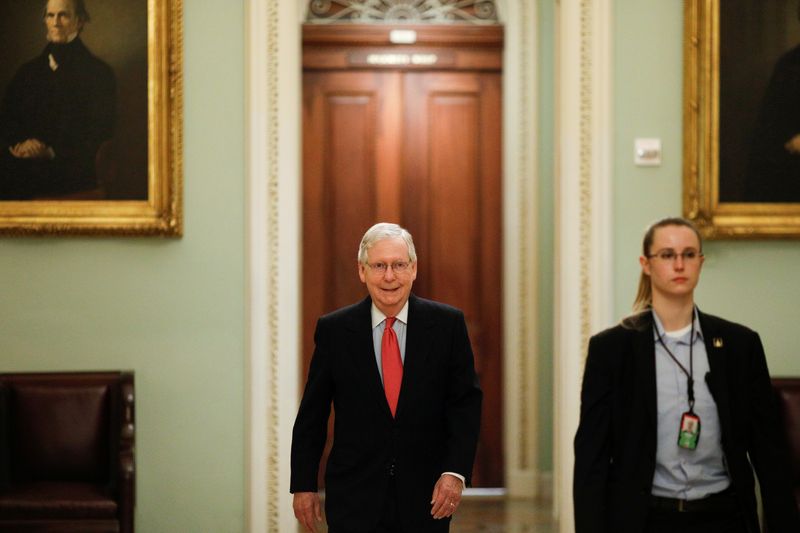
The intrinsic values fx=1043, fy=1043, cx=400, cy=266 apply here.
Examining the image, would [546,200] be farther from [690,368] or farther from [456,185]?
[690,368]

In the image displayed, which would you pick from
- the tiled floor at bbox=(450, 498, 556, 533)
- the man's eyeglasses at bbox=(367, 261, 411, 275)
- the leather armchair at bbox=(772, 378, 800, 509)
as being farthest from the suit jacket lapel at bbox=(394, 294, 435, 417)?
the tiled floor at bbox=(450, 498, 556, 533)

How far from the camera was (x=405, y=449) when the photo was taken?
3.29m

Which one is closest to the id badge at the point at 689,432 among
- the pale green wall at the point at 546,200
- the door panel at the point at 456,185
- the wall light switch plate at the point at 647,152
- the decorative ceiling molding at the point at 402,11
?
the wall light switch plate at the point at 647,152

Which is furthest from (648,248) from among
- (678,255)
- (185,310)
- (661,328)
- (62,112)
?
(62,112)

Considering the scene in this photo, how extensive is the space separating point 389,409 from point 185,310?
106 inches

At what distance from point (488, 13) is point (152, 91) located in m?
3.07

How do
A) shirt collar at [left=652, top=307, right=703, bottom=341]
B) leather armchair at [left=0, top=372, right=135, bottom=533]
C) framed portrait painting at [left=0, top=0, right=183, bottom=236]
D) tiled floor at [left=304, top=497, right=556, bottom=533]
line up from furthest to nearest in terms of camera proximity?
tiled floor at [left=304, top=497, right=556, bottom=533] < framed portrait painting at [left=0, top=0, right=183, bottom=236] < leather armchair at [left=0, top=372, right=135, bottom=533] < shirt collar at [left=652, top=307, right=703, bottom=341]

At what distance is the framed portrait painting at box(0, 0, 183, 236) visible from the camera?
5660 millimetres

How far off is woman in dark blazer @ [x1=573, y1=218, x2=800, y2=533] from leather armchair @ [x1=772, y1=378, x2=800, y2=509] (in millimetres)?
2419

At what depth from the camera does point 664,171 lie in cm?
578

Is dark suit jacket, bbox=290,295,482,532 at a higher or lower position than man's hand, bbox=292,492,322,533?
higher

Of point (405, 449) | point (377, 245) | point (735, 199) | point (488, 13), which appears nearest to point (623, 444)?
point (405, 449)

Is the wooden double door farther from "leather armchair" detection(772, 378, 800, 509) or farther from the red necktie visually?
the red necktie

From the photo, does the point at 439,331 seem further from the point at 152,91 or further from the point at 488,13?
the point at 488,13
